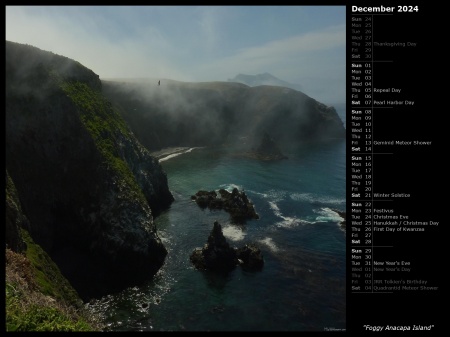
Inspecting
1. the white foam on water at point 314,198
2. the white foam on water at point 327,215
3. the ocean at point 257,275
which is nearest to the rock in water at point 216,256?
the ocean at point 257,275

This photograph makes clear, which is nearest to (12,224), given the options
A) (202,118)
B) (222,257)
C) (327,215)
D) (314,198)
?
(222,257)

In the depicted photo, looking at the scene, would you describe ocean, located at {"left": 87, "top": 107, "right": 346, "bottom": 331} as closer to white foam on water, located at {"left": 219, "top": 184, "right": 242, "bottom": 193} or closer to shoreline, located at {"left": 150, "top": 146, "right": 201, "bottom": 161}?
white foam on water, located at {"left": 219, "top": 184, "right": 242, "bottom": 193}

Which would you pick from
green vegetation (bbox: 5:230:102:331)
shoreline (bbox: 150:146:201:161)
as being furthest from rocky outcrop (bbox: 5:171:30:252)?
shoreline (bbox: 150:146:201:161)

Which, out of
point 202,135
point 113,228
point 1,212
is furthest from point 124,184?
point 202,135
